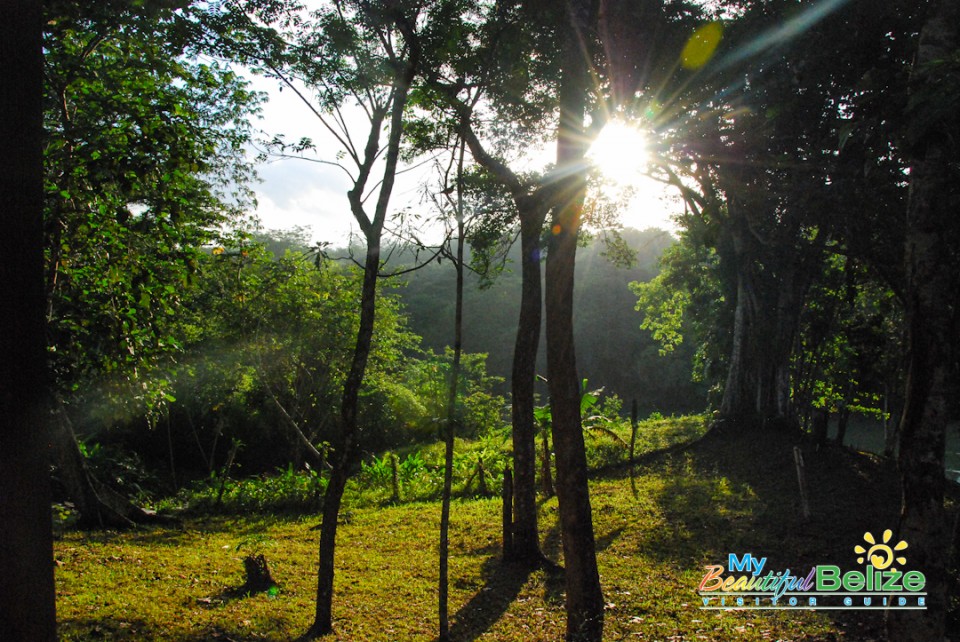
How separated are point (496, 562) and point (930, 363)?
20.4 feet

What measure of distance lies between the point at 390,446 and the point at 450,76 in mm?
20089

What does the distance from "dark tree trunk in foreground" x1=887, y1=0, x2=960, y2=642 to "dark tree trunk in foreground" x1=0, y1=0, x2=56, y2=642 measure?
221 inches

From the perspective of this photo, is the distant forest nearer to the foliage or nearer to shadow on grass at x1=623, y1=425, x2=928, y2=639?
shadow on grass at x1=623, y1=425, x2=928, y2=639

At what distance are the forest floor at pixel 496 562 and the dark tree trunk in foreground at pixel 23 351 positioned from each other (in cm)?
318

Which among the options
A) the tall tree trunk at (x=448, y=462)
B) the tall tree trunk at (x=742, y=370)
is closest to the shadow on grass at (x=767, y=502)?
the tall tree trunk at (x=742, y=370)

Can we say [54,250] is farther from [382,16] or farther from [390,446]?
[390,446]

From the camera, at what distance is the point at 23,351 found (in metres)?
3.19

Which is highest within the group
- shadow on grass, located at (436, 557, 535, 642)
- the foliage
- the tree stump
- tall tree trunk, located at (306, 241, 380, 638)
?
the foliage

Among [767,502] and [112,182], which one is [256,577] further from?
[767,502]

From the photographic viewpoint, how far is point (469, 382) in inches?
1141

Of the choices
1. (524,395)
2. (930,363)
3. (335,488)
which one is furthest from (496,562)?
(930,363)

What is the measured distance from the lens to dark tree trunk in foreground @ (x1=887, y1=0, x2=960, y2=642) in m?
4.43

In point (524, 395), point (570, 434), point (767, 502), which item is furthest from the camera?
point (767, 502)

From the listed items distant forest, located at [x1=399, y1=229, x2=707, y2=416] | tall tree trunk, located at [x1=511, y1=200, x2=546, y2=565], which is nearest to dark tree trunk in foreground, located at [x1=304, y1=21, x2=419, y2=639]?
tall tree trunk, located at [x1=511, y1=200, x2=546, y2=565]
